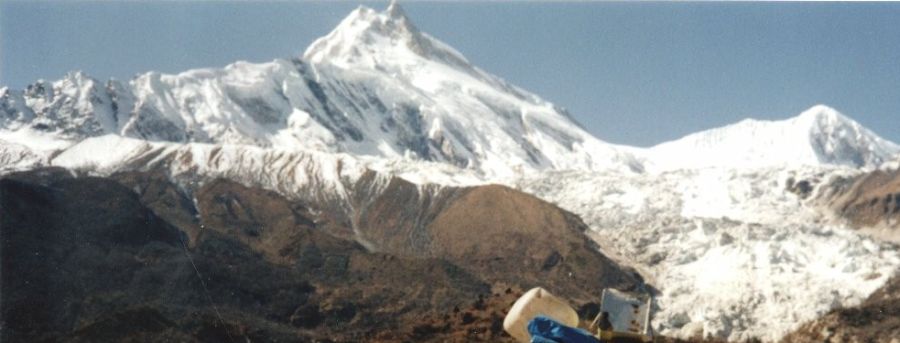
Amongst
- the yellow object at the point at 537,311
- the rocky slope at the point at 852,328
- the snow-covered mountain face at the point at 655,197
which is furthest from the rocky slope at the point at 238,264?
the yellow object at the point at 537,311

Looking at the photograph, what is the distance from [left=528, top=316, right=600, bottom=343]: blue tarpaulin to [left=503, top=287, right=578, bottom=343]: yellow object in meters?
1.46

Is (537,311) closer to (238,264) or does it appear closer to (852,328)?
(852,328)

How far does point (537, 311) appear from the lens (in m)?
12.2

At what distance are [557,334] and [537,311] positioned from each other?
1.76 meters

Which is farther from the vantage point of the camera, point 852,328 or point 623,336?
point 852,328

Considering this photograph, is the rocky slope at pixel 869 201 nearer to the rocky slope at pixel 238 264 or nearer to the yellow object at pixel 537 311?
the rocky slope at pixel 238 264

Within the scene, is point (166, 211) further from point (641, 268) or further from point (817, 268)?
point (817, 268)

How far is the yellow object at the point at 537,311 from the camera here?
12.1 meters

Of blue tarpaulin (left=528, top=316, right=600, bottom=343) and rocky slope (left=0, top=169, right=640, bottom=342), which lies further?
rocky slope (left=0, top=169, right=640, bottom=342)

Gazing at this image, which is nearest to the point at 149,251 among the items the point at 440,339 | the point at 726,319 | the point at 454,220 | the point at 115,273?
the point at 115,273

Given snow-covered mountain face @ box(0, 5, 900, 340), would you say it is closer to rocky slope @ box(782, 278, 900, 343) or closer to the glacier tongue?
the glacier tongue

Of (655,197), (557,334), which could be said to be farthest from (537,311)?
(655,197)

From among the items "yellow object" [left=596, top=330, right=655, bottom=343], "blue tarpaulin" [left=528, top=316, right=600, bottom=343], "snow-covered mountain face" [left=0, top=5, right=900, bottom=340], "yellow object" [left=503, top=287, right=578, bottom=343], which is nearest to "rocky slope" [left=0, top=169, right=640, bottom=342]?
→ "snow-covered mountain face" [left=0, top=5, right=900, bottom=340]

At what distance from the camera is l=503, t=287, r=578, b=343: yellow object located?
12.1m
